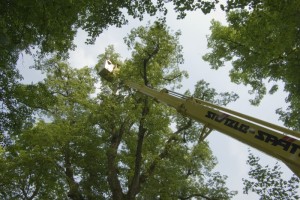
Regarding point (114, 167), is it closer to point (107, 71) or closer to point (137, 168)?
point (137, 168)

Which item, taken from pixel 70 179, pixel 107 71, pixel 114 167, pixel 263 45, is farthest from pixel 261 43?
pixel 70 179

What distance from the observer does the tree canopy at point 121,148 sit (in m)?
13.6

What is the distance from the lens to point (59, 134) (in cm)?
1448

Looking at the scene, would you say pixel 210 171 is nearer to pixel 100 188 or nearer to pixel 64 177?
pixel 100 188

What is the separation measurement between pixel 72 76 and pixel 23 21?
38.0ft

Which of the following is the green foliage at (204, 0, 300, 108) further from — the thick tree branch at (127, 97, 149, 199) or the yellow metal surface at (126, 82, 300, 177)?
the thick tree branch at (127, 97, 149, 199)

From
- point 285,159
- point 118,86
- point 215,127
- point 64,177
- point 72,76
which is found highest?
point 72,76

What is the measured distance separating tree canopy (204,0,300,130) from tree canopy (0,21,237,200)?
2.09 m

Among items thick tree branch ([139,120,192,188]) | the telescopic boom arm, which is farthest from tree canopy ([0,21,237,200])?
the telescopic boom arm

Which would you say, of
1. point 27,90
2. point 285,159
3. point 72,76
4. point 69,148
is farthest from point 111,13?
point 72,76

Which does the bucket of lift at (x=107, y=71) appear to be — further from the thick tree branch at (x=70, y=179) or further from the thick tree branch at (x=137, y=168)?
the thick tree branch at (x=70, y=179)

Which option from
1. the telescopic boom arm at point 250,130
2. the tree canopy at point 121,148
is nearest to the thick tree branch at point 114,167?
the tree canopy at point 121,148

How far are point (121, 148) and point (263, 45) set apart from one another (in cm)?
901

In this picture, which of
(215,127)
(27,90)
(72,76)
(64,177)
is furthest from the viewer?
(72,76)
